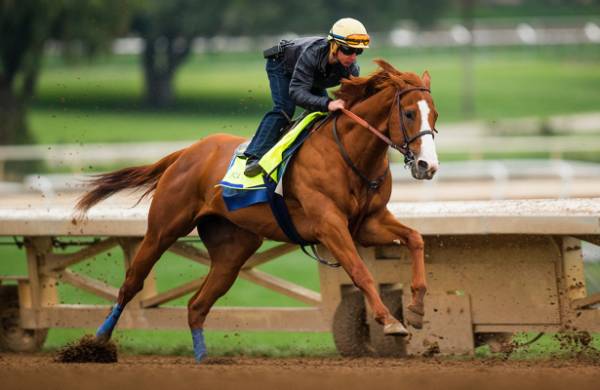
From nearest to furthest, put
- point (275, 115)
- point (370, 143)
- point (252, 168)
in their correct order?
point (370, 143), point (252, 168), point (275, 115)

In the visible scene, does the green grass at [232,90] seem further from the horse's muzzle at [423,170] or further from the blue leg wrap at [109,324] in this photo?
the horse's muzzle at [423,170]

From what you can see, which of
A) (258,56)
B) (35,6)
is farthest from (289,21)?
(35,6)

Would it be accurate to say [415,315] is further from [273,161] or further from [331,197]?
[273,161]

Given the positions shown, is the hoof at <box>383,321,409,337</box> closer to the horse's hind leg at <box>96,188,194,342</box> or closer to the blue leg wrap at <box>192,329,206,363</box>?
the blue leg wrap at <box>192,329,206,363</box>

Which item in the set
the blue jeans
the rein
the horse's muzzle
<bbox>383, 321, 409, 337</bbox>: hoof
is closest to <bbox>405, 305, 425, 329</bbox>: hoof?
<bbox>383, 321, 409, 337</bbox>: hoof

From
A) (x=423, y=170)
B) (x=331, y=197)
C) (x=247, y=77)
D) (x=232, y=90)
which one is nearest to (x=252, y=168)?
(x=331, y=197)

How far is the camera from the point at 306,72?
7.59m

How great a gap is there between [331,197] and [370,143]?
0.39 metres

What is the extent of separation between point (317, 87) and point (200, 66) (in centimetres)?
4358

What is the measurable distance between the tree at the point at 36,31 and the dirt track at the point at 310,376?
74.2 ft

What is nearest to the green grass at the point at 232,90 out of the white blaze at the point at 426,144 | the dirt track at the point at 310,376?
the dirt track at the point at 310,376

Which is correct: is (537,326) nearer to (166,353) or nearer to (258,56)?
(166,353)

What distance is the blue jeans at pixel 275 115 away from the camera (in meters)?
7.93

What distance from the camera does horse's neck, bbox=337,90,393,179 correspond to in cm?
741
